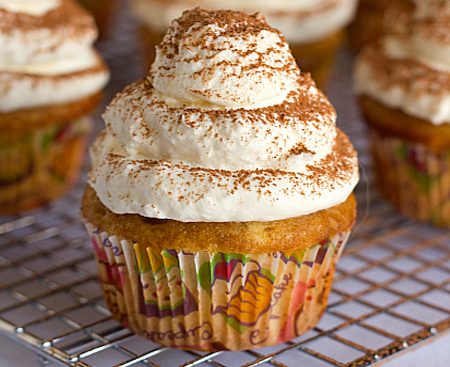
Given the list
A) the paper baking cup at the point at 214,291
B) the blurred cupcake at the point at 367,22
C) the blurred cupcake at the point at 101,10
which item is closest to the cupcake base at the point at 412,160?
the paper baking cup at the point at 214,291

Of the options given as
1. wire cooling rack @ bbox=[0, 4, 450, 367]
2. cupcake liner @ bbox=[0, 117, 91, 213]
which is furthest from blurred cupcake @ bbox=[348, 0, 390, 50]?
cupcake liner @ bbox=[0, 117, 91, 213]

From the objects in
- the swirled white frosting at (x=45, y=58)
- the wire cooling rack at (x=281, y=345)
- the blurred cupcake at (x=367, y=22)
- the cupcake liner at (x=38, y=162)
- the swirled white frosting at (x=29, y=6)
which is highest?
the swirled white frosting at (x=29, y=6)

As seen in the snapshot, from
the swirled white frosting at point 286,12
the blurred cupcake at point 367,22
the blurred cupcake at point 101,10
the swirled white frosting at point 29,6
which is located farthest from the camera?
the blurred cupcake at point 101,10

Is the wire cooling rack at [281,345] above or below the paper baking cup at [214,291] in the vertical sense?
below

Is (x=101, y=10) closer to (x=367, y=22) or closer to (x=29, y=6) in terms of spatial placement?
(x=29, y=6)

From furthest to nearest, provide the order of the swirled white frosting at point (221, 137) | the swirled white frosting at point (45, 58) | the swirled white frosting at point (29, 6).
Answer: the swirled white frosting at point (29, 6) < the swirled white frosting at point (45, 58) < the swirled white frosting at point (221, 137)

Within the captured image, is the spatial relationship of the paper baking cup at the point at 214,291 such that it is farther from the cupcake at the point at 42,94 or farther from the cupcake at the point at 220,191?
the cupcake at the point at 42,94
